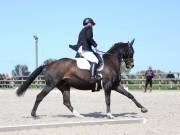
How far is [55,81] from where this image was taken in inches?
569

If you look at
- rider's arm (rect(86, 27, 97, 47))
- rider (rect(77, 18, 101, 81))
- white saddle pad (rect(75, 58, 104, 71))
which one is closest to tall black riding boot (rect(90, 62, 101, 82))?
rider (rect(77, 18, 101, 81))

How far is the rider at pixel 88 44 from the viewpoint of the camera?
14414 mm

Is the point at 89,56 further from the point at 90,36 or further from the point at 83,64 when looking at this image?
the point at 90,36

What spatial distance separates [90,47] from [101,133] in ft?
14.8

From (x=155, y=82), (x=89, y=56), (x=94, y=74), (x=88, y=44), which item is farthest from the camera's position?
(x=155, y=82)

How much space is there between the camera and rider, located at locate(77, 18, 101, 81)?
1441cm

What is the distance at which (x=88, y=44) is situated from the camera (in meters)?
14.7

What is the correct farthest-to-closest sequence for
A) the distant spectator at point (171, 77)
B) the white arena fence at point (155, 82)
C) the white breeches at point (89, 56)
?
the distant spectator at point (171, 77) < the white arena fence at point (155, 82) < the white breeches at point (89, 56)

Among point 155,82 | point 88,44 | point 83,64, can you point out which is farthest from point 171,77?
point 83,64

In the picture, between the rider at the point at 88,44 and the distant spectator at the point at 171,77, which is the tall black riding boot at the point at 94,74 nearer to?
the rider at the point at 88,44

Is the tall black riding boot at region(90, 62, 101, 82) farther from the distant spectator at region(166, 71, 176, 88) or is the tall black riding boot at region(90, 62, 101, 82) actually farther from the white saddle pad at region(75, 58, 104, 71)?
the distant spectator at region(166, 71, 176, 88)

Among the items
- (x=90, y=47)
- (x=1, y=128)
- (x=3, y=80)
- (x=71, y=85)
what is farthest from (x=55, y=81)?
(x=3, y=80)

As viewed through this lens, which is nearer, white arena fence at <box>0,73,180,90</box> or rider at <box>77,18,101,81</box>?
rider at <box>77,18,101,81</box>

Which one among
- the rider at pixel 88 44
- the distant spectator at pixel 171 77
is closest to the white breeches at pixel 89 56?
the rider at pixel 88 44
